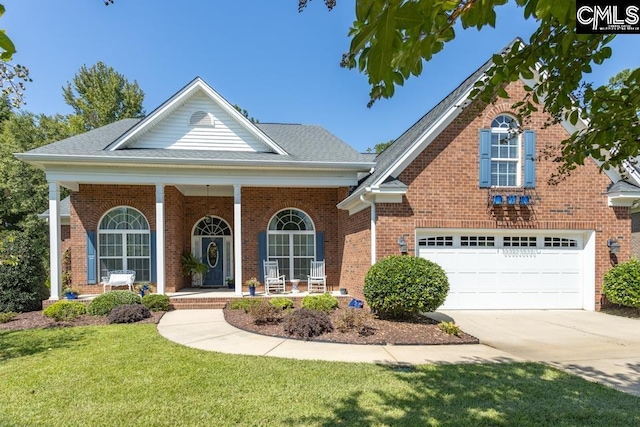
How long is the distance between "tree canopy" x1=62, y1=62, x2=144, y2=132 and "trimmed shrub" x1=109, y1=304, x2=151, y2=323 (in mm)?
23474

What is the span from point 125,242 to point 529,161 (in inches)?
507

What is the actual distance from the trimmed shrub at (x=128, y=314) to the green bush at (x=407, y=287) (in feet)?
18.5

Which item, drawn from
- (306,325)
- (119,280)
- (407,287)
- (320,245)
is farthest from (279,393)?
(119,280)

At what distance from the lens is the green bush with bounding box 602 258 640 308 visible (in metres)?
9.85

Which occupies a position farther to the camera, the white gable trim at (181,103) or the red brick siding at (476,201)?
the white gable trim at (181,103)

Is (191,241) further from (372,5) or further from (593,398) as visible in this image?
(372,5)

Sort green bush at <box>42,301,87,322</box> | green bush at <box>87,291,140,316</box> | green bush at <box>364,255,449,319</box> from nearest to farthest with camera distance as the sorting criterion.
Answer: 1. green bush at <box>364,255,449,319</box>
2. green bush at <box>42,301,87,322</box>
3. green bush at <box>87,291,140,316</box>

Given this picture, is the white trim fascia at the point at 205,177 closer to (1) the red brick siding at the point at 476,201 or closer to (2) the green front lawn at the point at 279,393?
(1) the red brick siding at the point at 476,201

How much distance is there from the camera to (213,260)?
47.0ft

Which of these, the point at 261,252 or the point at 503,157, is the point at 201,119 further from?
the point at 503,157

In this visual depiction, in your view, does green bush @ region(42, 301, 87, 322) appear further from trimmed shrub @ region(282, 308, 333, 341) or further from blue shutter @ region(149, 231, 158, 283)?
trimmed shrub @ region(282, 308, 333, 341)

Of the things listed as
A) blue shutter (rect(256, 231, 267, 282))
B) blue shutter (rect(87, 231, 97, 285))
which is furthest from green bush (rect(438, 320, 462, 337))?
blue shutter (rect(87, 231, 97, 285))

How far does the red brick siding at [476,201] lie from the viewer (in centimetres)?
1020

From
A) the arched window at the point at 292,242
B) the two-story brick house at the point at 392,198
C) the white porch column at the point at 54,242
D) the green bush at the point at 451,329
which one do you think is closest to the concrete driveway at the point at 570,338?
the green bush at the point at 451,329
